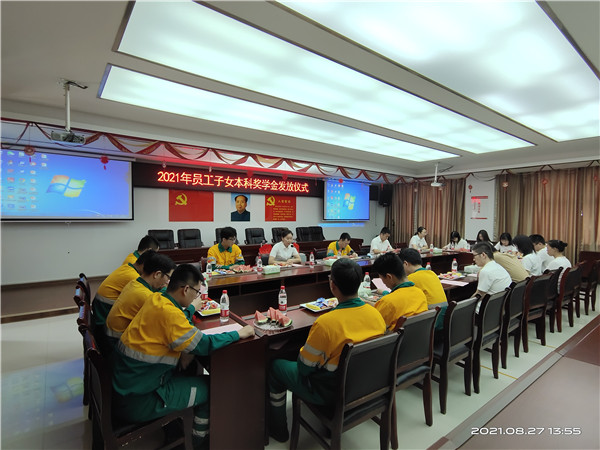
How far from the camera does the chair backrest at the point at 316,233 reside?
7953mm

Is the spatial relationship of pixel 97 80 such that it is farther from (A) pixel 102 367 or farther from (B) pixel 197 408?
(B) pixel 197 408

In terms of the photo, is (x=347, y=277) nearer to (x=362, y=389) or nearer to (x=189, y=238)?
(x=362, y=389)

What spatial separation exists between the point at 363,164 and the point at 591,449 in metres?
6.37

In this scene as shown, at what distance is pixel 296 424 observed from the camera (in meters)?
1.71

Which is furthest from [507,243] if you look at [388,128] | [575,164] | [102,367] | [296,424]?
[102,367]

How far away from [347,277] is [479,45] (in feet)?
7.28

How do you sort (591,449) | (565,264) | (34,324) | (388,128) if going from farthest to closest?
(388,128) → (565,264) → (34,324) → (591,449)

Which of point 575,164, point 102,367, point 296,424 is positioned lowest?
point 296,424

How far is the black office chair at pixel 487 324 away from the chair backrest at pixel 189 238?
5.26m

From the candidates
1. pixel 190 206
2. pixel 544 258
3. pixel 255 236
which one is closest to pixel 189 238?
pixel 190 206

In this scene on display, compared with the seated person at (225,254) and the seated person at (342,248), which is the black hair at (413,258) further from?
the seated person at (342,248)

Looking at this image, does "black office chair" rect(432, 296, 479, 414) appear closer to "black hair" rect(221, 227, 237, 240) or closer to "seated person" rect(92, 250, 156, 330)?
"seated person" rect(92, 250, 156, 330)

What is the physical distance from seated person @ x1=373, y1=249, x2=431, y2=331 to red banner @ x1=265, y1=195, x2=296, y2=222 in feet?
18.8

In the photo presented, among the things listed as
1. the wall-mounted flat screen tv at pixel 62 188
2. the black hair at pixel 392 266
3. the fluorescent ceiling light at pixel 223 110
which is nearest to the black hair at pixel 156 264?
the black hair at pixel 392 266
